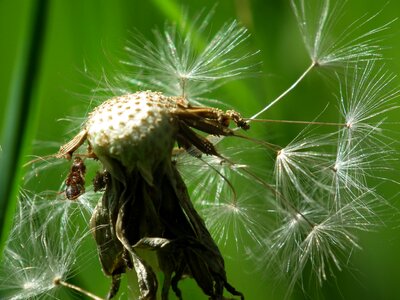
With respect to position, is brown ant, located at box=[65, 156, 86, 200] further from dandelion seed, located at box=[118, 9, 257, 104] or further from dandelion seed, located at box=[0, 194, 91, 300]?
dandelion seed, located at box=[118, 9, 257, 104]

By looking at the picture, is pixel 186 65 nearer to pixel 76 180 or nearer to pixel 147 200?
pixel 76 180

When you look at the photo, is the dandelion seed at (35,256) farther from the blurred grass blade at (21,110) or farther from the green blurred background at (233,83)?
the blurred grass blade at (21,110)

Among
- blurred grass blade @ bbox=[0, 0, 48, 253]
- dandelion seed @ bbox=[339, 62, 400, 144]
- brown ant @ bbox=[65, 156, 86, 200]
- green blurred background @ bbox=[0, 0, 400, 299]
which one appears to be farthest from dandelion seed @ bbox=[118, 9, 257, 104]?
blurred grass blade @ bbox=[0, 0, 48, 253]

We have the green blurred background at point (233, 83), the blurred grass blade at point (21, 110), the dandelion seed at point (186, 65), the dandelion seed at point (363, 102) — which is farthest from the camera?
the green blurred background at point (233, 83)

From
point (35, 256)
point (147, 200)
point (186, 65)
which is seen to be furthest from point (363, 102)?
point (35, 256)

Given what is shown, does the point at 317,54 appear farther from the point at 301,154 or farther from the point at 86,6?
the point at 86,6

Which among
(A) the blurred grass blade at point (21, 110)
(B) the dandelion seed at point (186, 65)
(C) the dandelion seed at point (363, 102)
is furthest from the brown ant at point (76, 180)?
(C) the dandelion seed at point (363, 102)
